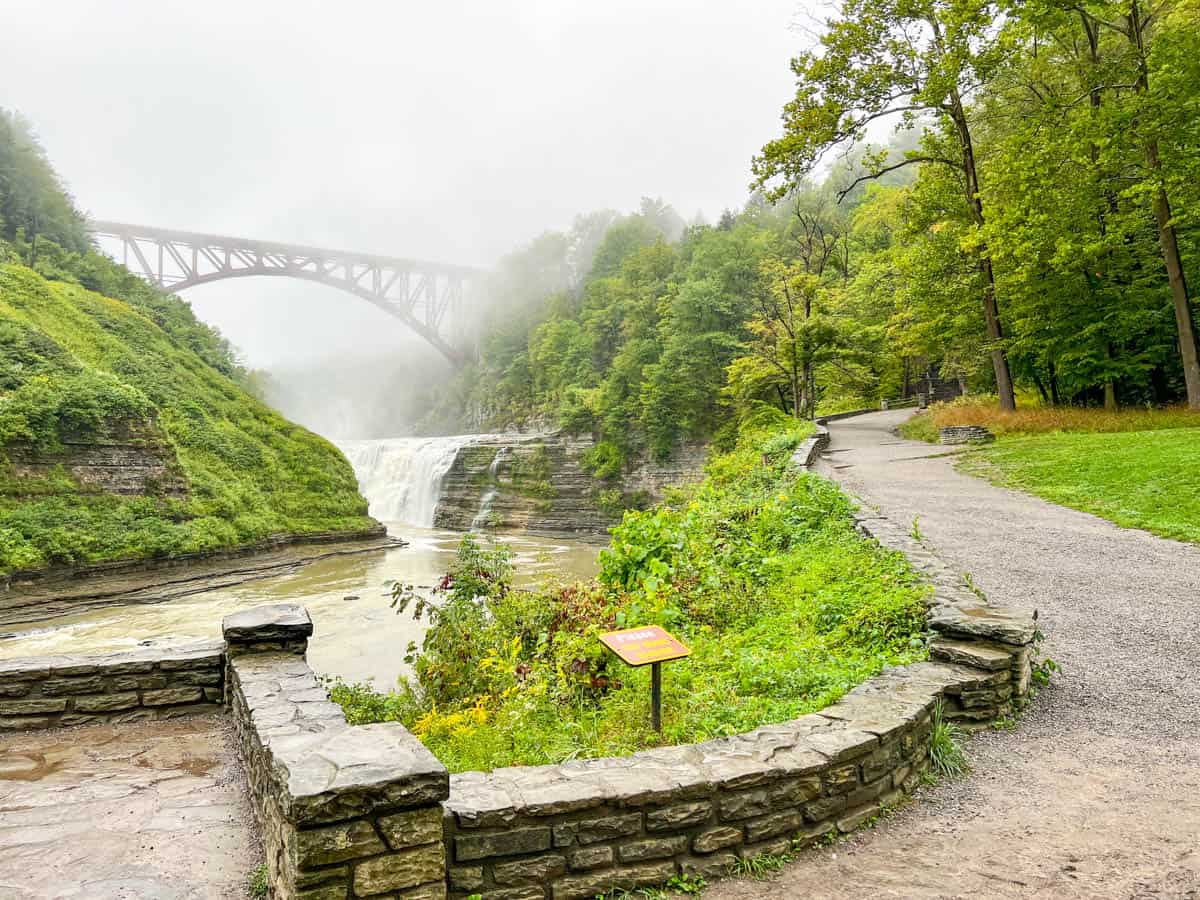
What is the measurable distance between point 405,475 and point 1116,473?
1183 inches

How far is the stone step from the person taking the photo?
4.09 metres

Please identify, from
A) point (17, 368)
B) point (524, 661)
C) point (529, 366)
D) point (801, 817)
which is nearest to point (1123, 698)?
point (801, 817)

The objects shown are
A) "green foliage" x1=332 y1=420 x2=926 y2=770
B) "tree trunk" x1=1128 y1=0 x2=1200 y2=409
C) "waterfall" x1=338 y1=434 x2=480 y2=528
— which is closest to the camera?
"green foliage" x1=332 y1=420 x2=926 y2=770

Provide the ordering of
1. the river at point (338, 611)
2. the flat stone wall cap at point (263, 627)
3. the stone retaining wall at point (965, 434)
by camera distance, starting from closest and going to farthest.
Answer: the flat stone wall cap at point (263, 627), the river at point (338, 611), the stone retaining wall at point (965, 434)

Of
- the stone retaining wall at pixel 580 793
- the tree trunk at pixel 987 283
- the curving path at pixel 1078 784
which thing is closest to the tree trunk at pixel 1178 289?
the tree trunk at pixel 987 283

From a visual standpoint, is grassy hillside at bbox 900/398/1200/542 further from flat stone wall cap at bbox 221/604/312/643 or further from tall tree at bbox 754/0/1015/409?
flat stone wall cap at bbox 221/604/312/643

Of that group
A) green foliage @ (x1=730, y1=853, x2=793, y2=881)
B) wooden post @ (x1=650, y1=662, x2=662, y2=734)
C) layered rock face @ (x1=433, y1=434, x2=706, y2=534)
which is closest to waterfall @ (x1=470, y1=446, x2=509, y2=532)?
layered rock face @ (x1=433, y1=434, x2=706, y2=534)

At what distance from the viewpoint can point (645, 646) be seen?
3.35 meters

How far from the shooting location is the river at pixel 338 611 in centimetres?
1181

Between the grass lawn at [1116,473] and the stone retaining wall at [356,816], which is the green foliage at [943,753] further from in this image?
the grass lawn at [1116,473]

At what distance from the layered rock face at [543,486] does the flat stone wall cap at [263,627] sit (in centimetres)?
2395

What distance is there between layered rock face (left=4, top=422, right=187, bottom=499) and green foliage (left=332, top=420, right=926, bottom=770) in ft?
53.3

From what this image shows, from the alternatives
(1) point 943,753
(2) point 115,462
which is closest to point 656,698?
(1) point 943,753

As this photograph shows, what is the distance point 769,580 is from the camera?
Result: 22.0ft
